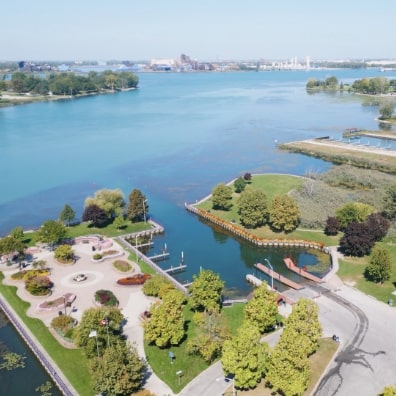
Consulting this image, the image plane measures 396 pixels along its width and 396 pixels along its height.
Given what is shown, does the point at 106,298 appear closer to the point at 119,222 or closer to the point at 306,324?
the point at 306,324

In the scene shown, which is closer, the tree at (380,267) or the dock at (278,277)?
the tree at (380,267)

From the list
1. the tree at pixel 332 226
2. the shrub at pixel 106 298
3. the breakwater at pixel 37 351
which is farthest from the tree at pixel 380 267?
the breakwater at pixel 37 351

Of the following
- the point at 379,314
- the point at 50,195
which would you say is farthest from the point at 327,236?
the point at 50,195

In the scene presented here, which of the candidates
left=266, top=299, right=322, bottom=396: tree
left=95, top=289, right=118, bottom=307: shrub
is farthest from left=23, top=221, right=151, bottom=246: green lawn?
left=266, top=299, right=322, bottom=396: tree

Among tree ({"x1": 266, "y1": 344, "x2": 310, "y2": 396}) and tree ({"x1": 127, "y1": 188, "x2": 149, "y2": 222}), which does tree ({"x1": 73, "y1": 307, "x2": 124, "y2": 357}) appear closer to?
tree ({"x1": 266, "y1": 344, "x2": 310, "y2": 396})

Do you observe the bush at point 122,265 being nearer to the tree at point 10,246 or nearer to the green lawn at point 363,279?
the tree at point 10,246
